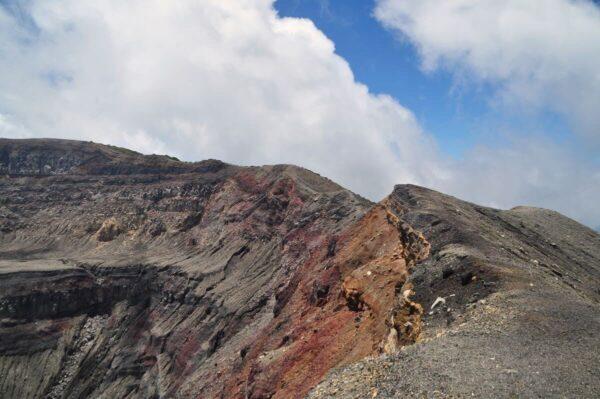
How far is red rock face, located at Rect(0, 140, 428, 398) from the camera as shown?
953 inches

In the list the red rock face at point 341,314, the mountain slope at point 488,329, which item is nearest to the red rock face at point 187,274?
the red rock face at point 341,314

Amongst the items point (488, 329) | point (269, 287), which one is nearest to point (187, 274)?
point (269, 287)

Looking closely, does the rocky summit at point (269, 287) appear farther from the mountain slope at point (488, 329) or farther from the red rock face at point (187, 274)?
the red rock face at point (187, 274)

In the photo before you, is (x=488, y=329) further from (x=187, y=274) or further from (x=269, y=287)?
(x=187, y=274)

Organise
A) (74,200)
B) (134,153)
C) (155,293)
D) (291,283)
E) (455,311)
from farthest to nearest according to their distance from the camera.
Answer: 1. (134,153)
2. (74,200)
3. (155,293)
4. (291,283)
5. (455,311)

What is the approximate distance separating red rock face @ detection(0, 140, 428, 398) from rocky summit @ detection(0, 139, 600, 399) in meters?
0.19

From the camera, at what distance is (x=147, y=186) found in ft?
245

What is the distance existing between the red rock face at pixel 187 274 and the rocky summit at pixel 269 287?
188mm

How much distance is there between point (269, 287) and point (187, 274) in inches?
516

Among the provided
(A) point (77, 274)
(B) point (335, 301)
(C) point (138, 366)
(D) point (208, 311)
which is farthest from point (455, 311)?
→ (A) point (77, 274)

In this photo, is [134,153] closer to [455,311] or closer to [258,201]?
[258,201]

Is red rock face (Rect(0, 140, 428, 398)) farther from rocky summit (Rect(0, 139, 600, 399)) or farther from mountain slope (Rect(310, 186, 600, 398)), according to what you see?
mountain slope (Rect(310, 186, 600, 398))

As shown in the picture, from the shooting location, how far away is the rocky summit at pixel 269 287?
1288 centimetres

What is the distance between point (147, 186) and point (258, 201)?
26562mm
